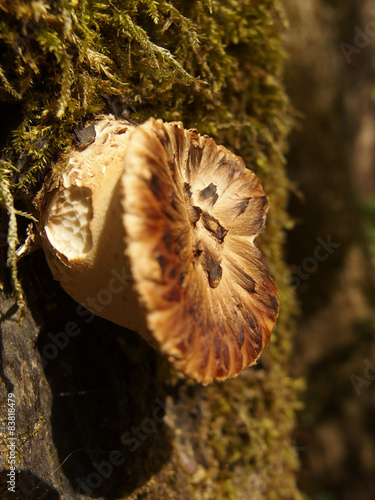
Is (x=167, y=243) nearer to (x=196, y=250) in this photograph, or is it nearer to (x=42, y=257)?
(x=196, y=250)

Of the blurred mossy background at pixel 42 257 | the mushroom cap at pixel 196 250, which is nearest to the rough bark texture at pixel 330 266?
the blurred mossy background at pixel 42 257

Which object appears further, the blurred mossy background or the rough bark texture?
the rough bark texture

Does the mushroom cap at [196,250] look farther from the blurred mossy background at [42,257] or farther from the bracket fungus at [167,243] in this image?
the blurred mossy background at [42,257]

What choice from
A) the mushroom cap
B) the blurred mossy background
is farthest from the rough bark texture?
the mushroom cap

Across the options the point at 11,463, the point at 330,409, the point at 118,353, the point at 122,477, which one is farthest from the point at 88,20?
the point at 330,409

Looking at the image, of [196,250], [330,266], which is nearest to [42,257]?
[196,250]

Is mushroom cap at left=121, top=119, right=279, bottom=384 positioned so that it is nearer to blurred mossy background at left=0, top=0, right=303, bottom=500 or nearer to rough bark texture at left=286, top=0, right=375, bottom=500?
blurred mossy background at left=0, top=0, right=303, bottom=500
